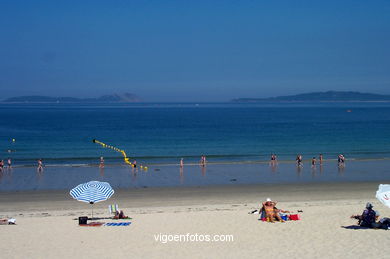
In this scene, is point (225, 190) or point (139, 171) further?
point (139, 171)

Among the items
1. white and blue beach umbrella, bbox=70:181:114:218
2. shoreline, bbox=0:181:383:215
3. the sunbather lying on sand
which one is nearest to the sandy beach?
shoreline, bbox=0:181:383:215

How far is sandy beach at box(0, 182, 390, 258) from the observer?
14086 millimetres

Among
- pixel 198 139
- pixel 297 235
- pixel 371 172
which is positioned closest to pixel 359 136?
pixel 198 139

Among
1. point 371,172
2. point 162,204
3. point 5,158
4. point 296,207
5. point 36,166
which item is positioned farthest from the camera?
point 5,158

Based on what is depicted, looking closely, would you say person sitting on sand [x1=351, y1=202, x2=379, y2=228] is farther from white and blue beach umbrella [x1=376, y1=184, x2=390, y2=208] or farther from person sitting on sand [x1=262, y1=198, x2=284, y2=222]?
person sitting on sand [x1=262, y1=198, x2=284, y2=222]

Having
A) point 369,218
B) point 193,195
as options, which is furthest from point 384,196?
point 193,195

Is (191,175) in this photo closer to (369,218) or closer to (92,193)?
(92,193)

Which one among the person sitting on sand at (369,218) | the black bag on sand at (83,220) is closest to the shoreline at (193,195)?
the black bag on sand at (83,220)

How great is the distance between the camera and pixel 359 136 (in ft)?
240

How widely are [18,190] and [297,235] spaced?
17.0 meters

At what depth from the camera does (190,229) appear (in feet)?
55.0

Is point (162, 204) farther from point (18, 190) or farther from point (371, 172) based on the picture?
point (371, 172)

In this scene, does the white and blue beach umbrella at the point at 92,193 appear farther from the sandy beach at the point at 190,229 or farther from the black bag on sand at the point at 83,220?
the sandy beach at the point at 190,229

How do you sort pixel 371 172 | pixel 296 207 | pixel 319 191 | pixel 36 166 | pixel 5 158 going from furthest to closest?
pixel 5 158, pixel 36 166, pixel 371 172, pixel 319 191, pixel 296 207
